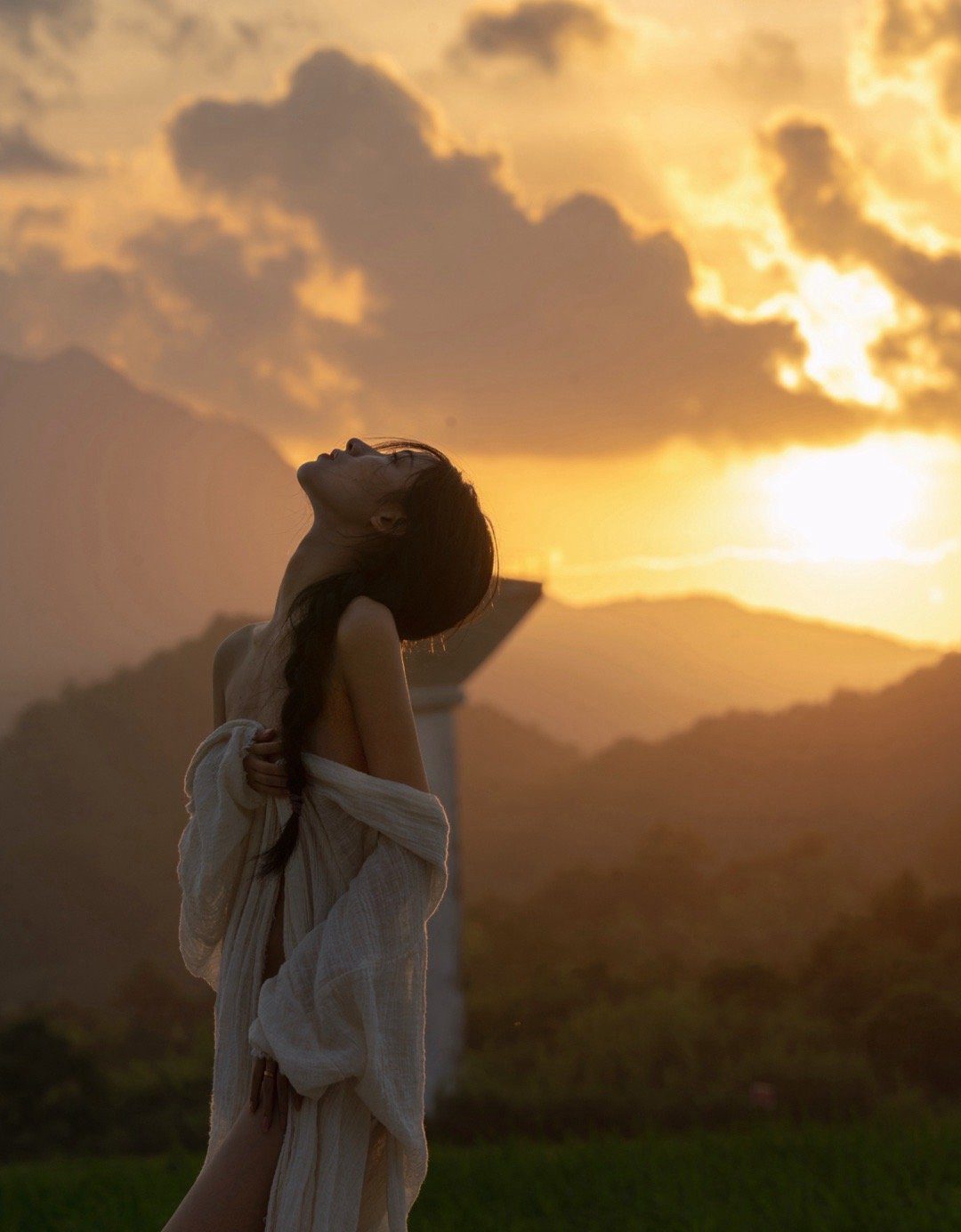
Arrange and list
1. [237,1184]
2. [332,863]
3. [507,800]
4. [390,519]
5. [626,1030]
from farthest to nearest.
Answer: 1. [507,800]
2. [626,1030]
3. [390,519]
4. [332,863]
5. [237,1184]

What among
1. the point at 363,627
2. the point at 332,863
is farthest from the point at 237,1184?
the point at 363,627

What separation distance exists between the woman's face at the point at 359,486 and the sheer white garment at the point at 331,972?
18.3 inches

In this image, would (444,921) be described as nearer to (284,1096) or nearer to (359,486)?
(284,1096)

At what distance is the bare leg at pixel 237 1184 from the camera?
2.48 metres

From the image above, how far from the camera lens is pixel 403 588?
108 inches

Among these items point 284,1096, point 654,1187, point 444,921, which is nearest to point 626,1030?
point 444,921

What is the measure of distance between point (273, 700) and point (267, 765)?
0.51 ft

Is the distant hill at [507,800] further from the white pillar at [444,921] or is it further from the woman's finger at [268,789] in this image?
the woman's finger at [268,789]

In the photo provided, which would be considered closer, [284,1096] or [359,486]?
[284,1096]

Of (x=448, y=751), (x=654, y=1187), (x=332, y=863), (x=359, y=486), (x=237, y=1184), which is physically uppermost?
(x=359, y=486)

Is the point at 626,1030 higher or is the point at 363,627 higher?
the point at 363,627

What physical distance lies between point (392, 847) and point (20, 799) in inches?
533

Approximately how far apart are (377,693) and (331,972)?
0.51 metres

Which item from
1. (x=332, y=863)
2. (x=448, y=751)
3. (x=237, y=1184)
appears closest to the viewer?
(x=237, y=1184)
